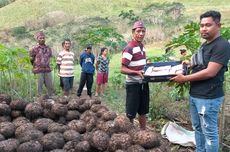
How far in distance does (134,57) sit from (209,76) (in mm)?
1469

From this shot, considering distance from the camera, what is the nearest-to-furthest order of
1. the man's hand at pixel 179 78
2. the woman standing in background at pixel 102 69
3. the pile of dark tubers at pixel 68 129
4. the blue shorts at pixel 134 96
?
the pile of dark tubers at pixel 68 129, the man's hand at pixel 179 78, the blue shorts at pixel 134 96, the woman standing in background at pixel 102 69

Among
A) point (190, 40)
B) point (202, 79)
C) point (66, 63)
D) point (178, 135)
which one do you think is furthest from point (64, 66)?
point (202, 79)

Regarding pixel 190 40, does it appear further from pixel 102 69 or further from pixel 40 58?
pixel 102 69

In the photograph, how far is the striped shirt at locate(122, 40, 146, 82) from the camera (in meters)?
4.89

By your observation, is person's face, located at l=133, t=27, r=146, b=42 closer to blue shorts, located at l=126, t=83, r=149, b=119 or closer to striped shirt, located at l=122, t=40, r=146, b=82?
striped shirt, located at l=122, t=40, r=146, b=82

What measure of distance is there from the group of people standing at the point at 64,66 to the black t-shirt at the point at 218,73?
12.2ft

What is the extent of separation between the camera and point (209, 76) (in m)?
3.66

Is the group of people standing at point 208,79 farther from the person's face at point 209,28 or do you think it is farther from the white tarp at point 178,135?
the white tarp at point 178,135

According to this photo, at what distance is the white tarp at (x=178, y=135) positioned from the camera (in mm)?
5164

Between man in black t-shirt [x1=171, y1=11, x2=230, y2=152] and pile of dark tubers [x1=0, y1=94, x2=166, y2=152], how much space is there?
28.1 inches

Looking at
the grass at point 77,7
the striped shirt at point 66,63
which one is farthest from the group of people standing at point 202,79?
the grass at point 77,7

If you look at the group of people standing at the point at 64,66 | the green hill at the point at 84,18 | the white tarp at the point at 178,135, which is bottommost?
the white tarp at the point at 178,135

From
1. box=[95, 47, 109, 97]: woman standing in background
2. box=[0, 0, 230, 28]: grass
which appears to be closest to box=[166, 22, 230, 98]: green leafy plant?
box=[95, 47, 109, 97]: woman standing in background

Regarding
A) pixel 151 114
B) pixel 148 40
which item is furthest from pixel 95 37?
pixel 148 40
